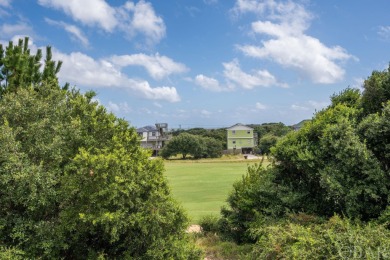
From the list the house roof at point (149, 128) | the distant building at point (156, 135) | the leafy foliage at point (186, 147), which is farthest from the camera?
the house roof at point (149, 128)

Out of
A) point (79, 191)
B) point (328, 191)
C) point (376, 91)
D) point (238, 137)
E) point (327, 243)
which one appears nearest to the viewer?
point (327, 243)

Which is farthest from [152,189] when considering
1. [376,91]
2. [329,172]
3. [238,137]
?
[238,137]

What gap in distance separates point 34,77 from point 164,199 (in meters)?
6.69

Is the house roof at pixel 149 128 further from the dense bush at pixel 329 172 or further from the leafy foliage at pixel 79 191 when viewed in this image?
the leafy foliage at pixel 79 191

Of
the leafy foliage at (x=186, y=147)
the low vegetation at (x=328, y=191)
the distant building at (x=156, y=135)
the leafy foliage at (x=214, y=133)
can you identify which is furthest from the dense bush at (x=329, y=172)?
the distant building at (x=156, y=135)

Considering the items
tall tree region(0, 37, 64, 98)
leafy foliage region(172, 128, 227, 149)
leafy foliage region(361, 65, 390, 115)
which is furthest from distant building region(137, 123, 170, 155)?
leafy foliage region(361, 65, 390, 115)

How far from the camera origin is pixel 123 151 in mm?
7199

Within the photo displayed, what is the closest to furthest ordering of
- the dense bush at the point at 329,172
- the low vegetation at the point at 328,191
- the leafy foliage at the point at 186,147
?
the low vegetation at the point at 328,191 < the dense bush at the point at 329,172 < the leafy foliage at the point at 186,147

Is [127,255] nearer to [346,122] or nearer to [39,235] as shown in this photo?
[39,235]

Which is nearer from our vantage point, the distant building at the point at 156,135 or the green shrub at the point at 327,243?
the green shrub at the point at 327,243

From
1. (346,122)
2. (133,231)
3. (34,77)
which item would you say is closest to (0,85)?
(34,77)

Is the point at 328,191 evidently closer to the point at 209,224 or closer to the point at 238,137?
the point at 209,224

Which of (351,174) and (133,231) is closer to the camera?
(133,231)

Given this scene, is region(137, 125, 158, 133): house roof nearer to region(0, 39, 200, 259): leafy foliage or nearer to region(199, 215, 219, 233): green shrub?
region(199, 215, 219, 233): green shrub
